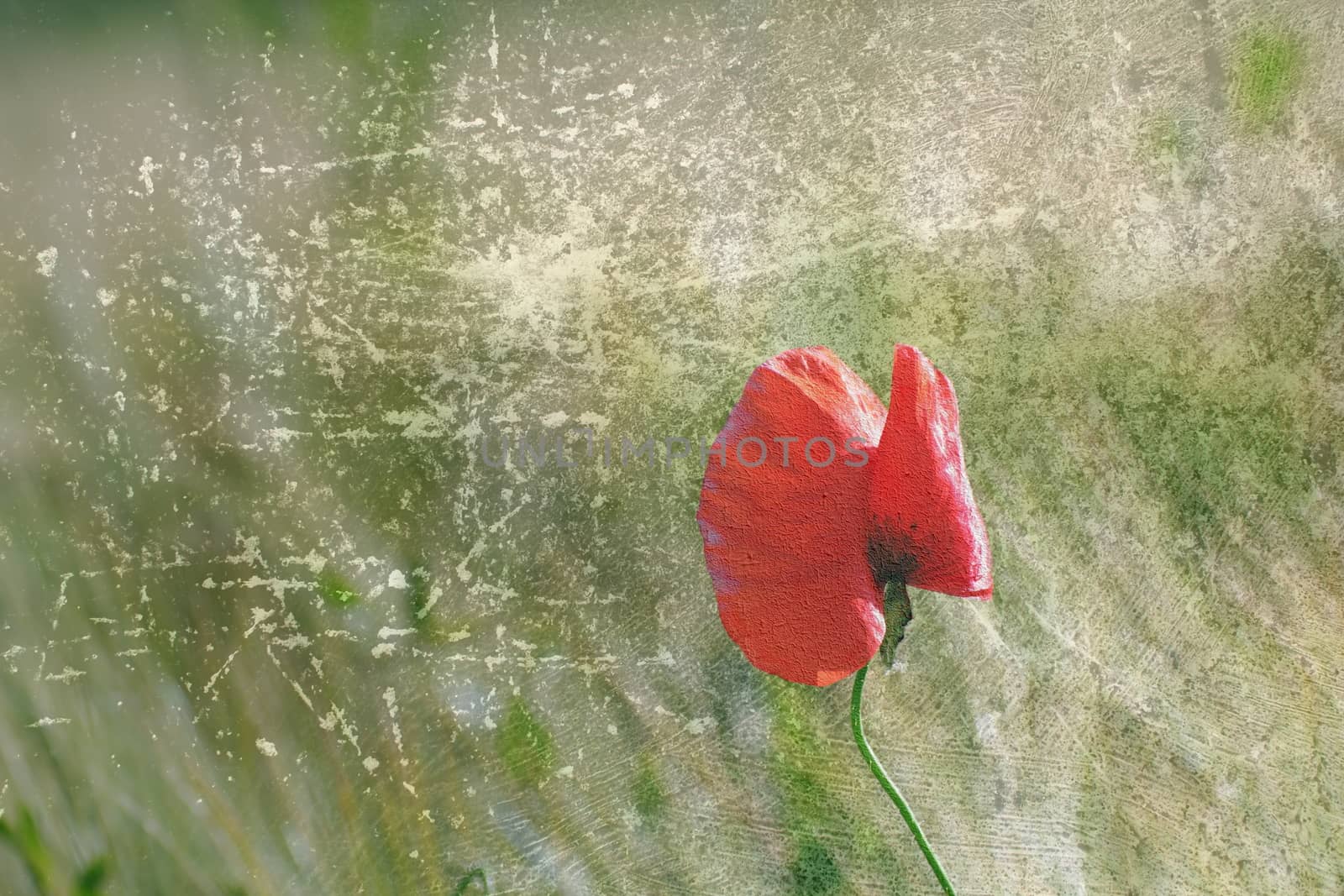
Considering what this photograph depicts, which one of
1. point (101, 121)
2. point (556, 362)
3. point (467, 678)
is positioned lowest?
point (467, 678)

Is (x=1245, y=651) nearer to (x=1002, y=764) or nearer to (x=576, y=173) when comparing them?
(x=1002, y=764)

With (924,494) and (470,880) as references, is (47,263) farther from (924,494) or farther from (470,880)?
(924,494)

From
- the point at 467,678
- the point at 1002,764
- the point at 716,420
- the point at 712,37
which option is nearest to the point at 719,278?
the point at 716,420

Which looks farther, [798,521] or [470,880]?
[470,880]

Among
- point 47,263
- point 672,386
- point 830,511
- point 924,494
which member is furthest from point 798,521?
point 47,263

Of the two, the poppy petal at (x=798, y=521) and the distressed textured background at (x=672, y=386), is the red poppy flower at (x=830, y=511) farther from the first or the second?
the distressed textured background at (x=672, y=386)

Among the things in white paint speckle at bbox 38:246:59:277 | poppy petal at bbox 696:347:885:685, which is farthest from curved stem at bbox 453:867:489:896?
white paint speckle at bbox 38:246:59:277

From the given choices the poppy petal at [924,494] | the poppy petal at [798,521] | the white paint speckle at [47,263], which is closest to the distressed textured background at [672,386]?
the white paint speckle at [47,263]
